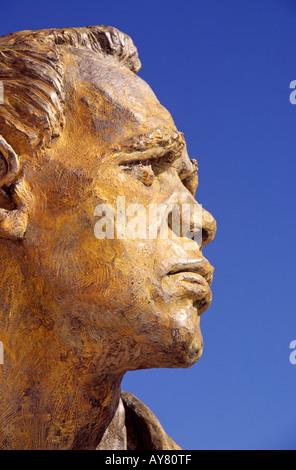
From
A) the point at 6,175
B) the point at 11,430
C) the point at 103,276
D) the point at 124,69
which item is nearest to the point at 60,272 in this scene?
the point at 103,276

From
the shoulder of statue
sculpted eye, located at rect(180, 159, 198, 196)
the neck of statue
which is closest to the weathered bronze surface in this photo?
the neck of statue

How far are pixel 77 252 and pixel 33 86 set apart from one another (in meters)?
0.61

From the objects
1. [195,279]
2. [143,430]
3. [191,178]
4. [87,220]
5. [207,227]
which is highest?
[191,178]

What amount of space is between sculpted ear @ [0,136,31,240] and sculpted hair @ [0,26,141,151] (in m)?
0.08

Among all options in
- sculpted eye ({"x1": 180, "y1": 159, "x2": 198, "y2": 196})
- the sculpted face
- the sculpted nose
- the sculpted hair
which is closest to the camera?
the sculpted face

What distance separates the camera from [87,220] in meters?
3.01

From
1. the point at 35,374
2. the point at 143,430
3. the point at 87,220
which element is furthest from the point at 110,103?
the point at 143,430

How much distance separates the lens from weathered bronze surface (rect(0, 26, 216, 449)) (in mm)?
3012

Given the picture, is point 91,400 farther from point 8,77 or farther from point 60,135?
point 8,77

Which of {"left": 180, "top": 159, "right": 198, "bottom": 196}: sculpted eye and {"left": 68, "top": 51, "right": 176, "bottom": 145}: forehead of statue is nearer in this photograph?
{"left": 68, "top": 51, "right": 176, "bottom": 145}: forehead of statue

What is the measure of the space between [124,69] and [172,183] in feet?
1.58

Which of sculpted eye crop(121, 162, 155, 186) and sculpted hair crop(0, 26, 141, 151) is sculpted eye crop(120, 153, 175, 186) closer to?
sculpted eye crop(121, 162, 155, 186)

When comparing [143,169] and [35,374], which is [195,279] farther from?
[35,374]

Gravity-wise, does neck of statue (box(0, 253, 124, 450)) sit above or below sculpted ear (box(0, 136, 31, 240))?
below
